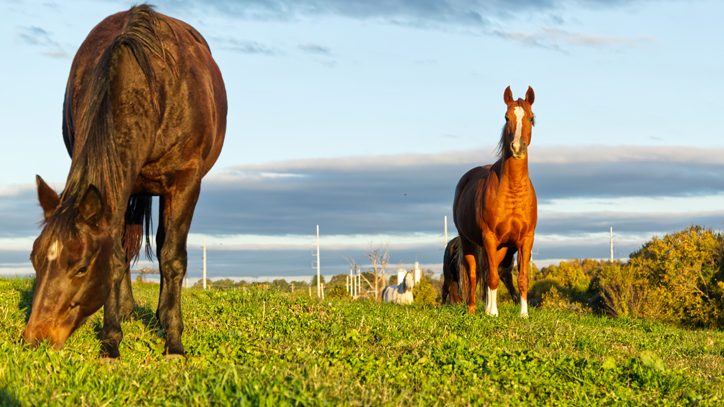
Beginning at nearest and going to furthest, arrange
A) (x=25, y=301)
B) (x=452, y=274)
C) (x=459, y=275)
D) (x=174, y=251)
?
(x=174, y=251) < (x=25, y=301) < (x=459, y=275) < (x=452, y=274)

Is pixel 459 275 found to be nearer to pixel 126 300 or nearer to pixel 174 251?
pixel 126 300

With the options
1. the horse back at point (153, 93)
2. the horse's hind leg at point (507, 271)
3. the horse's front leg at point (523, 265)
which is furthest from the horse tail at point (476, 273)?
the horse back at point (153, 93)

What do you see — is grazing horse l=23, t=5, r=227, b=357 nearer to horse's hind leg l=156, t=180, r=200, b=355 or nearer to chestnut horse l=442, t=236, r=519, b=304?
horse's hind leg l=156, t=180, r=200, b=355

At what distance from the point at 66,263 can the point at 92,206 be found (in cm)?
47

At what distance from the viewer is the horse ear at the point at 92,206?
6.03 metres

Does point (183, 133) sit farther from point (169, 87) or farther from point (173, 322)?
point (173, 322)

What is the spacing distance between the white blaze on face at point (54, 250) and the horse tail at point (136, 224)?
3703 mm

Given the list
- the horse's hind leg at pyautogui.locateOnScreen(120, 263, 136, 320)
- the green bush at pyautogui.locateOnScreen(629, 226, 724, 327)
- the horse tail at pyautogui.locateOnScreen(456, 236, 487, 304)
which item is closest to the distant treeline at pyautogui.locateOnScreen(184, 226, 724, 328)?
the green bush at pyautogui.locateOnScreen(629, 226, 724, 327)

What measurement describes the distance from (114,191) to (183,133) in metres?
1.50

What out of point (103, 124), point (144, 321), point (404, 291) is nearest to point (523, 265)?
point (144, 321)

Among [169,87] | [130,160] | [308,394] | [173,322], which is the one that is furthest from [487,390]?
[169,87]

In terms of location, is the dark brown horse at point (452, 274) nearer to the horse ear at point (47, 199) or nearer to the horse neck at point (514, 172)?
the horse neck at point (514, 172)

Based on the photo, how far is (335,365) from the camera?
6773 millimetres

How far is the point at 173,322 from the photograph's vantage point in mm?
7723
